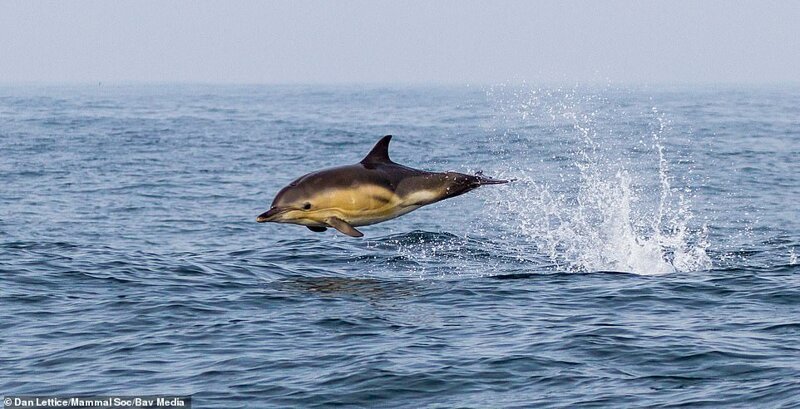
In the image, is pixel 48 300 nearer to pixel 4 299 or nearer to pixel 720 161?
pixel 4 299

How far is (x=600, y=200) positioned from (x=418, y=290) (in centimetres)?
1291

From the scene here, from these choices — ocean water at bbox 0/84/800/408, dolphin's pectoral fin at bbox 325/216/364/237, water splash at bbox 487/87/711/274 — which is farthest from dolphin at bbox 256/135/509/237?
water splash at bbox 487/87/711/274

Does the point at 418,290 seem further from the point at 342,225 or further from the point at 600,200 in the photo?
the point at 600,200

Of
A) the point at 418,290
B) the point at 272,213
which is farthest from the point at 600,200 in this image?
the point at 272,213

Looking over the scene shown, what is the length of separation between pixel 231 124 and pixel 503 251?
36.7 meters

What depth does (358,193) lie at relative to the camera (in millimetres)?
12195

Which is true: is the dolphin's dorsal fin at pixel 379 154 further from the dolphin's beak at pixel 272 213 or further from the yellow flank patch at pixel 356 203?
the dolphin's beak at pixel 272 213

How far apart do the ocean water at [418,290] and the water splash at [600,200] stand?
0.35 ft

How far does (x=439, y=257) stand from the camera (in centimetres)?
1792

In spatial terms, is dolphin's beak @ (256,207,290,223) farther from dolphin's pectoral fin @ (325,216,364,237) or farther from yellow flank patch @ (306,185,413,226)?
dolphin's pectoral fin @ (325,216,364,237)

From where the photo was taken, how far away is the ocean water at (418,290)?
10.6 metres

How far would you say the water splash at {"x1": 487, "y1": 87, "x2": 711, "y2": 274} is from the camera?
696 inches

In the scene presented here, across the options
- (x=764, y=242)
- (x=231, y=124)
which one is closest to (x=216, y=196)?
(x=764, y=242)

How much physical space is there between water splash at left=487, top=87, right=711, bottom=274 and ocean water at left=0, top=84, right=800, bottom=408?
0.11 metres
